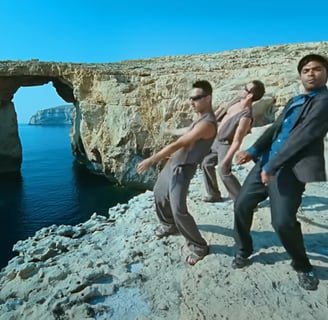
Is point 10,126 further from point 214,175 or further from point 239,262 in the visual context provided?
point 239,262

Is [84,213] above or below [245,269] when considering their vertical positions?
below

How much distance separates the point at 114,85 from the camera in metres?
20.2

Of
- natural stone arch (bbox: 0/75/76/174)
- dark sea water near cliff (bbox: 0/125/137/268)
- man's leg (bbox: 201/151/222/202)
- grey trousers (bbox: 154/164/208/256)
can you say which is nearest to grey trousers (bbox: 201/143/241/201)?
man's leg (bbox: 201/151/222/202)

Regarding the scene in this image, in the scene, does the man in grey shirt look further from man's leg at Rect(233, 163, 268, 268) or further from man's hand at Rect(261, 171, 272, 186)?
man's hand at Rect(261, 171, 272, 186)

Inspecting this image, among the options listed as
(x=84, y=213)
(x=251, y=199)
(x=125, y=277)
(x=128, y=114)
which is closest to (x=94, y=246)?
(x=125, y=277)

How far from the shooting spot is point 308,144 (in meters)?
2.87

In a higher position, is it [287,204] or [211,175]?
[287,204]

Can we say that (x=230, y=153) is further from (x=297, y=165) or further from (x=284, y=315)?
(x=284, y=315)

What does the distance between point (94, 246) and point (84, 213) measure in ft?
42.3

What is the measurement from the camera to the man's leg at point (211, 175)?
19.2 feet

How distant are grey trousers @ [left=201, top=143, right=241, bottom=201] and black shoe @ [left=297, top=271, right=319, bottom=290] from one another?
195 centimetres

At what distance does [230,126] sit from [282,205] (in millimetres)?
2350

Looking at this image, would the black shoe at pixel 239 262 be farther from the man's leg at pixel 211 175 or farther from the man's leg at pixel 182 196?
the man's leg at pixel 211 175

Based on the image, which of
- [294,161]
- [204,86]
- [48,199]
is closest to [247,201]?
[294,161]
